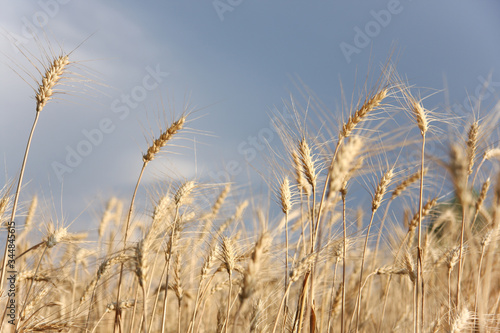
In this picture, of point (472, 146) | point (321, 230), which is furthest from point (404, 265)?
point (321, 230)

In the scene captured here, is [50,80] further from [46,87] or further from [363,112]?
[363,112]

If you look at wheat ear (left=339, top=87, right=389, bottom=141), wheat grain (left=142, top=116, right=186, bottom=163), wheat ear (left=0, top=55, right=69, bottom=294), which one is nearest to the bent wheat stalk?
wheat grain (left=142, top=116, right=186, bottom=163)

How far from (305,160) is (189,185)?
2.72ft

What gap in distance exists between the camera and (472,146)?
2.73 metres

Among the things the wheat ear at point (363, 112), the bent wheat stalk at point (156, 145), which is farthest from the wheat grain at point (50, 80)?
the wheat ear at point (363, 112)

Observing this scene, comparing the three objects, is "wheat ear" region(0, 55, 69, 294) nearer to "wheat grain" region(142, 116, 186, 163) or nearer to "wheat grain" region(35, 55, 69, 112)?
"wheat grain" region(35, 55, 69, 112)

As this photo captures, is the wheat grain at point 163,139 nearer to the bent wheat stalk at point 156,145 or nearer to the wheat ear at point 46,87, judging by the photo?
the bent wheat stalk at point 156,145

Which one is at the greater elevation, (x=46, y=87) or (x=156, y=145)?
(x=46, y=87)

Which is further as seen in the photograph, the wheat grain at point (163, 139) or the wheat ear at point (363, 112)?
the wheat grain at point (163, 139)

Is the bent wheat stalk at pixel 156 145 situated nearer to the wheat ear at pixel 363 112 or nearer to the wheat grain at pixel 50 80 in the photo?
the wheat grain at pixel 50 80

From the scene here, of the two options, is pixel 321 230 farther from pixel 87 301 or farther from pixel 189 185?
pixel 87 301

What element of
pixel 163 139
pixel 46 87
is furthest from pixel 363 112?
pixel 46 87

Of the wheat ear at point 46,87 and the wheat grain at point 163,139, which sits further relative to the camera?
the wheat grain at point 163,139

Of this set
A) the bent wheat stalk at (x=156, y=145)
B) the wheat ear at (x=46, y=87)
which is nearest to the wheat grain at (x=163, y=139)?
the bent wheat stalk at (x=156, y=145)
